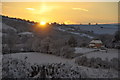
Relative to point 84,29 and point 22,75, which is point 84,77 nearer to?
point 22,75

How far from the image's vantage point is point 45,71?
4582 millimetres

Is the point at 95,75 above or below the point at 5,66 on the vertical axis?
below

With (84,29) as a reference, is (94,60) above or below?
below

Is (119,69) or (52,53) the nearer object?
(119,69)

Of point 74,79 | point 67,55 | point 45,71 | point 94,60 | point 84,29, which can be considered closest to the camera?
point 74,79

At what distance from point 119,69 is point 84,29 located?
35.1 meters

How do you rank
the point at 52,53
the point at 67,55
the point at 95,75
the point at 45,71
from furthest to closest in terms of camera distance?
the point at 52,53
the point at 67,55
the point at 95,75
the point at 45,71

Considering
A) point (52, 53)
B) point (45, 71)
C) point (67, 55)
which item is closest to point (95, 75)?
point (45, 71)

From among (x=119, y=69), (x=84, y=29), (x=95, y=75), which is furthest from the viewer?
(x=84, y=29)

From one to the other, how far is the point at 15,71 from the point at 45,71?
2.69 feet

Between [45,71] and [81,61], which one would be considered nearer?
[45,71]

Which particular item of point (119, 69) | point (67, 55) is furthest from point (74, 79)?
point (67, 55)

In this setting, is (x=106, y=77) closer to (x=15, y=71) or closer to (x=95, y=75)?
(x=95, y=75)

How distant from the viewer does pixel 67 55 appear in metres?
9.32
